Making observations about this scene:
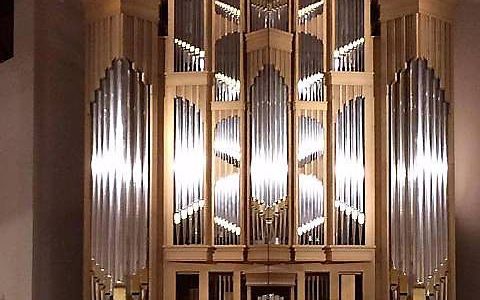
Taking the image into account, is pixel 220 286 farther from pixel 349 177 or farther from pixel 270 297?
pixel 349 177

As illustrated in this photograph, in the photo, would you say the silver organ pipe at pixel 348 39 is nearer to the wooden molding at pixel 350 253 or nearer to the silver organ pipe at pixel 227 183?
the silver organ pipe at pixel 227 183

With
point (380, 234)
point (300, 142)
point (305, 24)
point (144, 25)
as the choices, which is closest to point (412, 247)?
point (380, 234)

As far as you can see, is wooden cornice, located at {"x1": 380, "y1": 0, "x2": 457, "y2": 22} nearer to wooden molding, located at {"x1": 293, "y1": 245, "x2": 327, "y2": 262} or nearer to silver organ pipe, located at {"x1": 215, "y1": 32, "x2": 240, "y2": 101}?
silver organ pipe, located at {"x1": 215, "y1": 32, "x2": 240, "y2": 101}

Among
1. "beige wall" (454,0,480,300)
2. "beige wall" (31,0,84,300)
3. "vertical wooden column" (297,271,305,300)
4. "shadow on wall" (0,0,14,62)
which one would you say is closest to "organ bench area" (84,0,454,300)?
"vertical wooden column" (297,271,305,300)

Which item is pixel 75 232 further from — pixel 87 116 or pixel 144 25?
pixel 144 25

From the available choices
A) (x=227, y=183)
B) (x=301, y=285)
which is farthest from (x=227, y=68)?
(x=301, y=285)

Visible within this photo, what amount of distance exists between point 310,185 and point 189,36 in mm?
1580

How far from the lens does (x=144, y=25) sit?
9750mm

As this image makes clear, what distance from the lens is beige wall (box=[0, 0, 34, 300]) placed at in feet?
32.2

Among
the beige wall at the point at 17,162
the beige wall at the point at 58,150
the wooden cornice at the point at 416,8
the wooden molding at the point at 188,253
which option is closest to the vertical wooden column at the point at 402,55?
the wooden cornice at the point at 416,8

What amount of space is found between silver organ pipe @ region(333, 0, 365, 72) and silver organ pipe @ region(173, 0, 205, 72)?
111 cm

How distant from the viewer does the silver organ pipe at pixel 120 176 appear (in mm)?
9469

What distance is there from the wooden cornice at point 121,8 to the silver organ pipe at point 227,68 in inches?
23.5

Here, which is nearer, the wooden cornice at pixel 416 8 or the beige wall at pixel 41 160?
the wooden cornice at pixel 416 8
